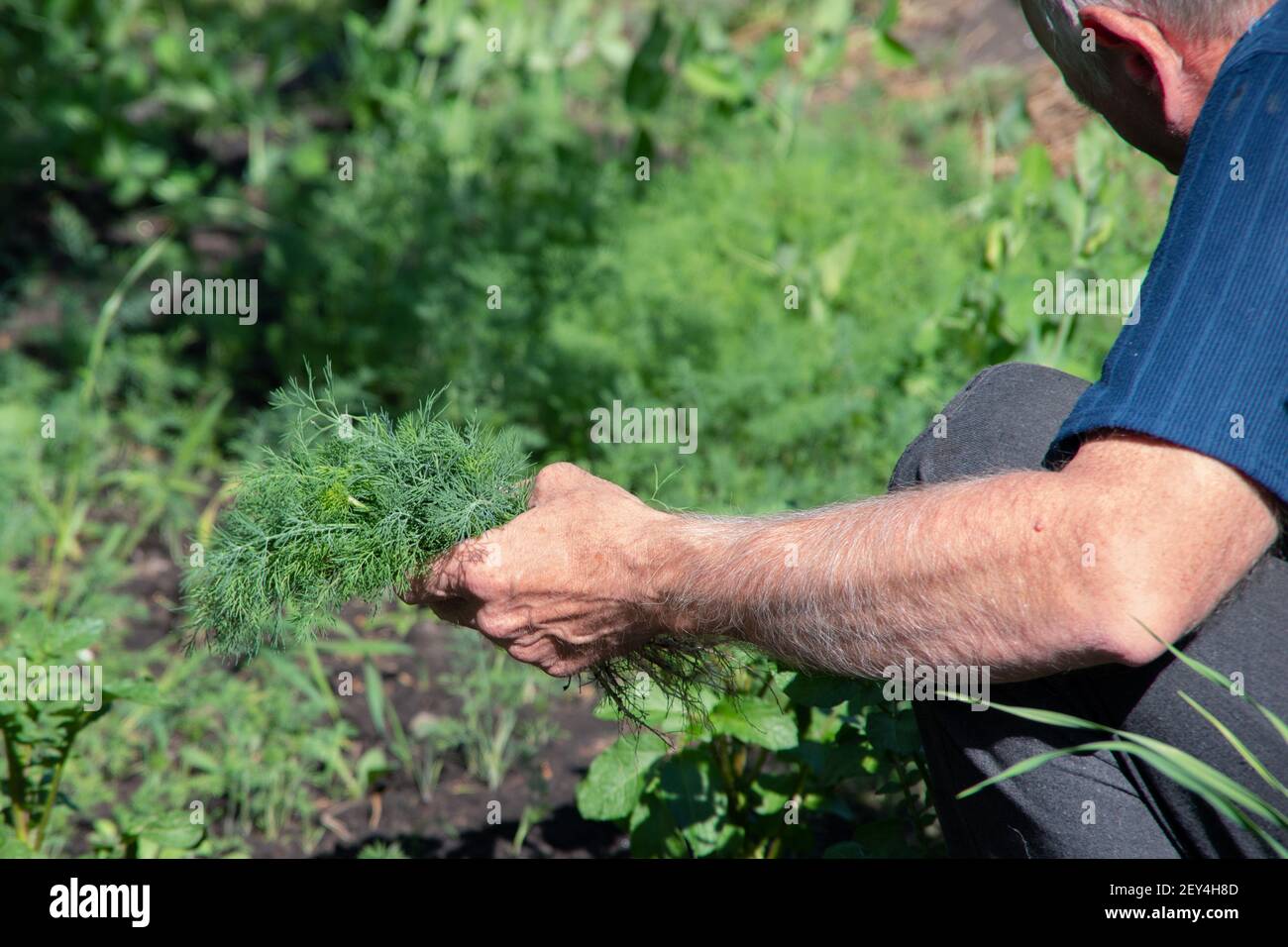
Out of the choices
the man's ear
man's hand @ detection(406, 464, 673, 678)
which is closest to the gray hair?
the man's ear

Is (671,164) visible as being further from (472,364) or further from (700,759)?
(700,759)

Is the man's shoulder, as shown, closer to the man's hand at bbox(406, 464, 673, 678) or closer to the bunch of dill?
the man's hand at bbox(406, 464, 673, 678)

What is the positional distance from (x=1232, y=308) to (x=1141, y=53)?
0.39m

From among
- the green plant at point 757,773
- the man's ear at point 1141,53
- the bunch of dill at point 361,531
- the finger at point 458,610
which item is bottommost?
the green plant at point 757,773

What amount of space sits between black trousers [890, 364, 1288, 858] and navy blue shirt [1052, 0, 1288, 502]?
0.79 feet

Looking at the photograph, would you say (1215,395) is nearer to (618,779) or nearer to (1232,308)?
(1232,308)

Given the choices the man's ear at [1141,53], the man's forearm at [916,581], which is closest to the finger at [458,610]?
the man's forearm at [916,581]

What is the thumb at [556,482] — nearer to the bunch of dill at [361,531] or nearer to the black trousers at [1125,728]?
A: the bunch of dill at [361,531]

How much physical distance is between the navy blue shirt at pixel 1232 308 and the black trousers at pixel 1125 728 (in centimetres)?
24

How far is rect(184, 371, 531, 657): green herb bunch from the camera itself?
1901mm

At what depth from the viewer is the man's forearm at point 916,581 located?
1396mm

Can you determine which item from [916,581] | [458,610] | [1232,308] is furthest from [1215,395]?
[458,610]

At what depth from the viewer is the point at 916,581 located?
4.90 ft

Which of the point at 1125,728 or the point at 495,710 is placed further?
the point at 495,710
